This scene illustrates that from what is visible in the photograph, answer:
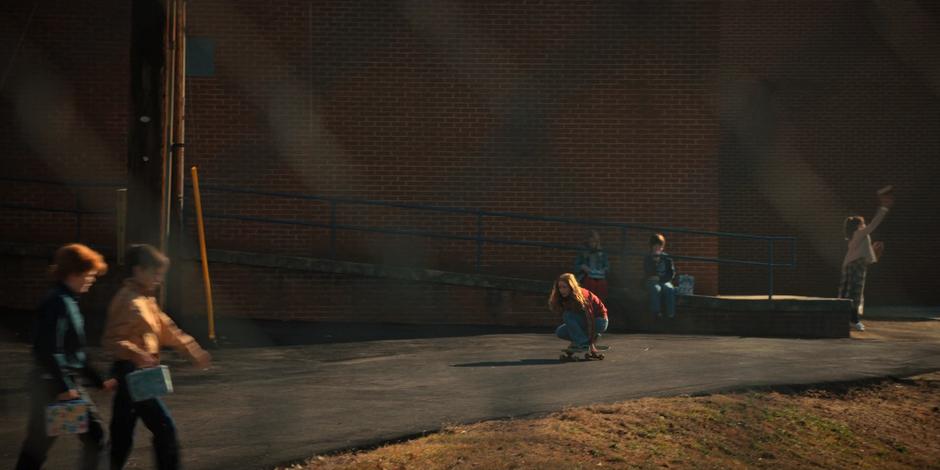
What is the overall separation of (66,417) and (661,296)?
34.8ft

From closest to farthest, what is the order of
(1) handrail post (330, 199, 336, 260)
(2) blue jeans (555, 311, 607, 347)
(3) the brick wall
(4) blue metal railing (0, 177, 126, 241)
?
(2) blue jeans (555, 311, 607, 347)
(4) blue metal railing (0, 177, 126, 241)
(1) handrail post (330, 199, 336, 260)
(3) the brick wall

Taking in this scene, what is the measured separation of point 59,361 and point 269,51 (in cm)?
1100

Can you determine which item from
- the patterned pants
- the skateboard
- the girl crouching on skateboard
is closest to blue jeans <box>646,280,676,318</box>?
the patterned pants

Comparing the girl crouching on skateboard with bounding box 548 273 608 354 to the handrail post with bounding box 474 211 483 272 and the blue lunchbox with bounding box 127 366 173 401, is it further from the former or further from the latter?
the blue lunchbox with bounding box 127 366 173 401

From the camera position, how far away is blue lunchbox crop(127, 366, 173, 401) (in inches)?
255

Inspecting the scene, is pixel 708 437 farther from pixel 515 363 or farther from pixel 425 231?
pixel 425 231

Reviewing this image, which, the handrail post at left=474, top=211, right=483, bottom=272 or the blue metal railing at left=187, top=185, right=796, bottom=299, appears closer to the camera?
the blue metal railing at left=187, top=185, right=796, bottom=299

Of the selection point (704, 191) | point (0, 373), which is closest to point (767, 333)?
point (704, 191)

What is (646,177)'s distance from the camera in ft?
56.5

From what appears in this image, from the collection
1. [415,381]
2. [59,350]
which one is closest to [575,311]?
[415,381]

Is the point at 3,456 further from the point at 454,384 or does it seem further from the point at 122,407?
the point at 454,384

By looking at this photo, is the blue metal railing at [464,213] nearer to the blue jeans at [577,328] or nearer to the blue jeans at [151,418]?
the blue jeans at [577,328]

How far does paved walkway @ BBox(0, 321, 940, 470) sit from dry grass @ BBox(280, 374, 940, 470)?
361 millimetres

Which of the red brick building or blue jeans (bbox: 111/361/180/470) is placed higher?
the red brick building
